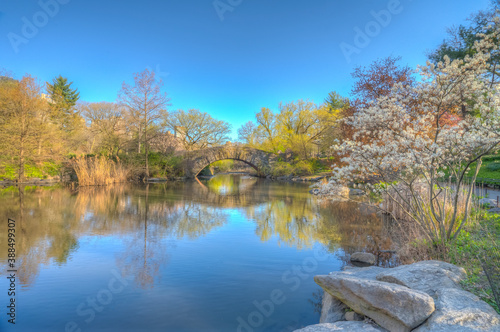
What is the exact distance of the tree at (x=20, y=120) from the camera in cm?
1462

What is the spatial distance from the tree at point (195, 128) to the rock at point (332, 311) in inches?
1234

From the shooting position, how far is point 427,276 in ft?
9.64

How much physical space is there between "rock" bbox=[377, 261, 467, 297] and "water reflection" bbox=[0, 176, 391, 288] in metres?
2.13

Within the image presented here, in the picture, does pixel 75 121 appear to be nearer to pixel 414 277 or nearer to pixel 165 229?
pixel 165 229

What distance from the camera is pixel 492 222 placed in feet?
17.8

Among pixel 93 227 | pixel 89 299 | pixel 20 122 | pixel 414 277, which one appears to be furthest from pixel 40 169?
pixel 414 277

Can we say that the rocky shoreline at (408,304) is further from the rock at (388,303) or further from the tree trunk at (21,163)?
the tree trunk at (21,163)

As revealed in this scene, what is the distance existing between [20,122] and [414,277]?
18656 mm

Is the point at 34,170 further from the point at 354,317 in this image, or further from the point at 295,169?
the point at 295,169

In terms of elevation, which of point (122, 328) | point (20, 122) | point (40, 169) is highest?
point (20, 122)

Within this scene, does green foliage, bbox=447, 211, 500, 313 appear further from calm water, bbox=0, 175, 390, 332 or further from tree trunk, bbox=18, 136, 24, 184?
tree trunk, bbox=18, 136, 24, 184
